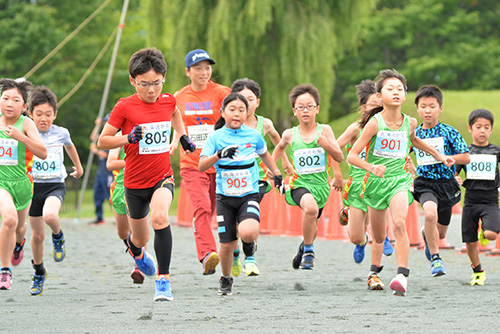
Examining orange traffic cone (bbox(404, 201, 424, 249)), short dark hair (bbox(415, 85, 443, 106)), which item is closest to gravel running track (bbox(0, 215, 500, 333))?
orange traffic cone (bbox(404, 201, 424, 249))

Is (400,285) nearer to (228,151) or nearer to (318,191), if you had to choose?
(228,151)

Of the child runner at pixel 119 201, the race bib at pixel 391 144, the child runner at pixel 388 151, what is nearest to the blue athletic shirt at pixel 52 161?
the child runner at pixel 119 201

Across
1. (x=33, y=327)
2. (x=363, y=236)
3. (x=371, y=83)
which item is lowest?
(x=33, y=327)

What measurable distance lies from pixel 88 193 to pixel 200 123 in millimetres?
36547

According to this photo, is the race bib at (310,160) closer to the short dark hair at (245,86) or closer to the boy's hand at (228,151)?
the short dark hair at (245,86)

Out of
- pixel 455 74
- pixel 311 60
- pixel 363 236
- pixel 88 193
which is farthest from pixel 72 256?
pixel 455 74

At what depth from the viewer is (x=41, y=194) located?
34.3 feet

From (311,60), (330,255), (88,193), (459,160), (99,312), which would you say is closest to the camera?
(99,312)

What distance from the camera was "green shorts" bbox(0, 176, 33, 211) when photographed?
9.31m

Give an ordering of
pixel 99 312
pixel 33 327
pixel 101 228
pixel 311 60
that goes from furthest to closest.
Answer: pixel 311 60, pixel 101 228, pixel 99 312, pixel 33 327

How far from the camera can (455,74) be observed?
159 feet

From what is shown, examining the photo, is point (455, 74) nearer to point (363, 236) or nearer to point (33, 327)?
point (363, 236)

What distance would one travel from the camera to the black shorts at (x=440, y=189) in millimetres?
10156

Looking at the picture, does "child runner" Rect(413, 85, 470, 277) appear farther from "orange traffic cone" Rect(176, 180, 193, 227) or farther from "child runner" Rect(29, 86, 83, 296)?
"orange traffic cone" Rect(176, 180, 193, 227)
